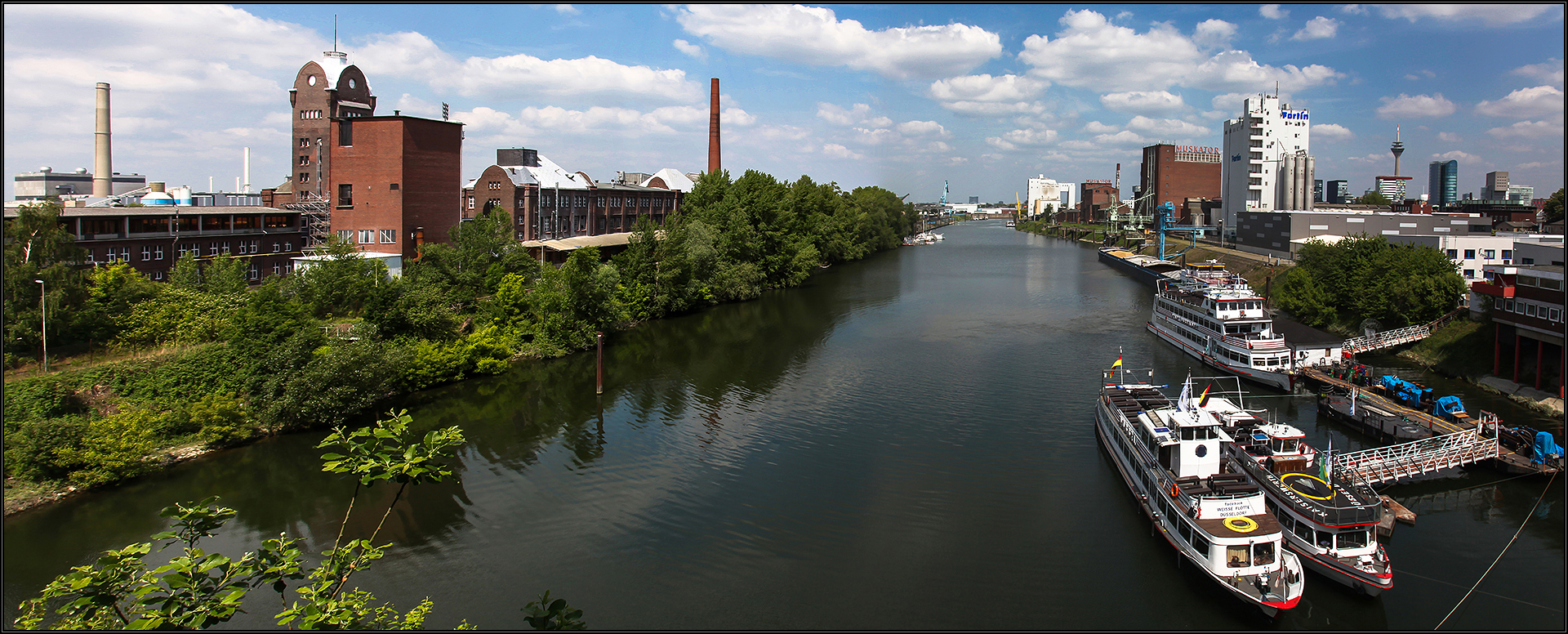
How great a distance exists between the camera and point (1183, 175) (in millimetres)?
102062

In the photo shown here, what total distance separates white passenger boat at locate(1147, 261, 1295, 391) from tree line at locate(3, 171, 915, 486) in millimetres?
20845

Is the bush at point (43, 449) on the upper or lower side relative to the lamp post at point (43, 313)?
lower

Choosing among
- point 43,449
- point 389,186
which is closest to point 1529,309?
point 43,449

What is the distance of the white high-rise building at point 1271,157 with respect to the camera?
7000 centimetres

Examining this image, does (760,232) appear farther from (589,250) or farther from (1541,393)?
(1541,393)

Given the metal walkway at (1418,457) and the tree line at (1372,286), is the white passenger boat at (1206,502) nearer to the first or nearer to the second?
the metal walkway at (1418,457)

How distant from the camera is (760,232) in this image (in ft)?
163

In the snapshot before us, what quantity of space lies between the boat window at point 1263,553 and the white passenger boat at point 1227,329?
43.3 feet

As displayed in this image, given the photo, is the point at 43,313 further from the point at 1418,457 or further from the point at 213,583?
the point at 1418,457

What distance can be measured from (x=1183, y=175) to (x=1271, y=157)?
105 ft

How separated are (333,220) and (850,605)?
108 feet

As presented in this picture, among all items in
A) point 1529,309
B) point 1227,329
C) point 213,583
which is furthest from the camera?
point 1227,329

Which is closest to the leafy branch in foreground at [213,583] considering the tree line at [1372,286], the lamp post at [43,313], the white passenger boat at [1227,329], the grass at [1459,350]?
the lamp post at [43,313]

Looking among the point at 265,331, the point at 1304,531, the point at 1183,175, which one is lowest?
the point at 1304,531
